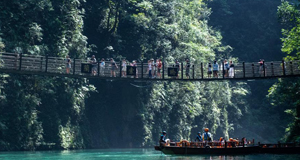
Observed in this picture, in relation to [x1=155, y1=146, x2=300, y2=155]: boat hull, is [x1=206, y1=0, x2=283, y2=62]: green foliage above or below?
above

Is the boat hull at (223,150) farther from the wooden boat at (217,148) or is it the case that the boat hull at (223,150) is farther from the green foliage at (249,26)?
the green foliage at (249,26)

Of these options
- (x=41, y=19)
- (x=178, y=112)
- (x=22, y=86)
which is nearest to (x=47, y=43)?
(x=41, y=19)

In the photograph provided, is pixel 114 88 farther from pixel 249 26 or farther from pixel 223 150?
pixel 249 26

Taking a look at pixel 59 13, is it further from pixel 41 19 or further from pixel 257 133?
pixel 257 133

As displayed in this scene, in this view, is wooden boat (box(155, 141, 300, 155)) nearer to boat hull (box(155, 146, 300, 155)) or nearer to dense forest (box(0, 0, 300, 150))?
boat hull (box(155, 146, 300, 155))

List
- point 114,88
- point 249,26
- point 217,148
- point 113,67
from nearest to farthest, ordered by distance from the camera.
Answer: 1. point 217,148
2. point 113,67
3. point 114,88
4. point 249,26

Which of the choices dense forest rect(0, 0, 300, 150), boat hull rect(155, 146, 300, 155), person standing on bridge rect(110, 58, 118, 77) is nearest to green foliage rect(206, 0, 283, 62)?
dense forest rect(0, 0, 300, 150)

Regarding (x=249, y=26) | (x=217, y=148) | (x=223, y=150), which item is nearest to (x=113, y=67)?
(x=217, y=148)

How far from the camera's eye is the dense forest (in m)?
29.4

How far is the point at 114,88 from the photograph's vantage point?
39.4 m

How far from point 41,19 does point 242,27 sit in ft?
133

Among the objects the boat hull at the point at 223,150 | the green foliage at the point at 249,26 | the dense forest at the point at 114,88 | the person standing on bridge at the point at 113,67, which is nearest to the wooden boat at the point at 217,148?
the boat hull at the point at 223,150

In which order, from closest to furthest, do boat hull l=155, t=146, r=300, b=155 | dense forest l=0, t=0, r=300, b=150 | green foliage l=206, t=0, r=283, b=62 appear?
1. boat hull l=155, t=146, r=300, b=155
2. dense forest l=0, t=0, r=300, b=150
3. green foliage l=206, t=0, r=283, b=62

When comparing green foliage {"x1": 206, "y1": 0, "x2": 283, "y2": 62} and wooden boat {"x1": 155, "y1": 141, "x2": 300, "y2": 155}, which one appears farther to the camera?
green foliage {"x1": 206, "y1": 0, "x2": 283, "y2": 62}
